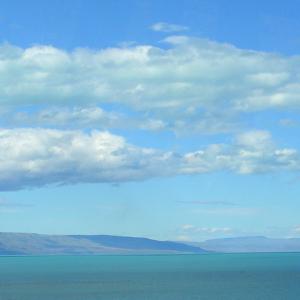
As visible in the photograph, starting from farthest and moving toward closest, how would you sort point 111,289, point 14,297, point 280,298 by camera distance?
point 111,289 < point 14,297 < point 280,298

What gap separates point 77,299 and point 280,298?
77.4ft

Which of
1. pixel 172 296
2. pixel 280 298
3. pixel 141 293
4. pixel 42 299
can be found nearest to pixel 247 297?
pixel 280 298

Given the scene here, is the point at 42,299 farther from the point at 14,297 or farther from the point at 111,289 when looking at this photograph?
the point at 111,289

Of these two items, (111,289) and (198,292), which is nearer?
(198,292)

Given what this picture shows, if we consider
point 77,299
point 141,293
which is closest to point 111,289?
point 141,293

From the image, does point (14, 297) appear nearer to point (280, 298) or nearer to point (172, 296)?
point (172, 296)

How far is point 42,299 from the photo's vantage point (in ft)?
288

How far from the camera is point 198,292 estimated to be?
93.8 meters

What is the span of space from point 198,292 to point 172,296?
268 inches

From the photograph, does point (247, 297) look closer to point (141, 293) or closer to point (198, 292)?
point (198, 292)

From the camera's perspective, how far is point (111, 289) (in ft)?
340

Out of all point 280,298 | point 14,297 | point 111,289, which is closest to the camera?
point 280,298

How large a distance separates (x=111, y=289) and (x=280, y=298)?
28.4 metres

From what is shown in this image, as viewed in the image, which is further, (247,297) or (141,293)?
(141,293)
